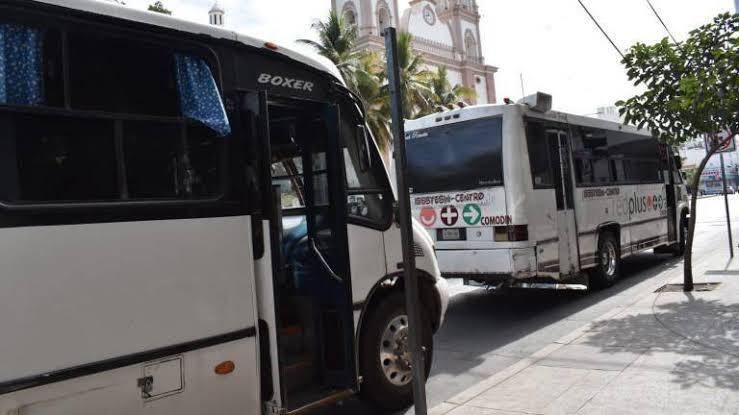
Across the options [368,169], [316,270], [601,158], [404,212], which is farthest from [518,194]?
[404,212]

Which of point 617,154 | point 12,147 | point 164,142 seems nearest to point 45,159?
point 12,147

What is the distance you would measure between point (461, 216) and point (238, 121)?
18.3 ft

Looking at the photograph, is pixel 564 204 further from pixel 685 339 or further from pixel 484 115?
pixel 685 339

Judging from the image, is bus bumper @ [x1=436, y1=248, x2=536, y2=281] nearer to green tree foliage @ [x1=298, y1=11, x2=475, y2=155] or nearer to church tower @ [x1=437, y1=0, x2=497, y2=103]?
green tree foliage @ [x1=298, y1=11, x2=475, y2=155]

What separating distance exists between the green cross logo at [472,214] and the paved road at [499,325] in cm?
142

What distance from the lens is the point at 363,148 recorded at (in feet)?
15.5

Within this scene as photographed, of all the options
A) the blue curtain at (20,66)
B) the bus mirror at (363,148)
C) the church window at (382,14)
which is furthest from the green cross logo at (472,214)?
the church window at (382,14)

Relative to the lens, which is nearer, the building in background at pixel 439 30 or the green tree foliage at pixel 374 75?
the green tree foliage at pixel 374 75

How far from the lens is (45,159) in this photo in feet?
9.46

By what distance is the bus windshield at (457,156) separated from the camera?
8516 millimetres

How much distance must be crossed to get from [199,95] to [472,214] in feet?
19.0

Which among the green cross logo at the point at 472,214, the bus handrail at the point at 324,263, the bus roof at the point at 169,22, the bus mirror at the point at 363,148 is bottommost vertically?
the bus handrail at the point at 324,263

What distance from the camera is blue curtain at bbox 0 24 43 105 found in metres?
2.80

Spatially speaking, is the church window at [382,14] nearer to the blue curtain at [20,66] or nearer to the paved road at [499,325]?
the paved road at [499,325]
